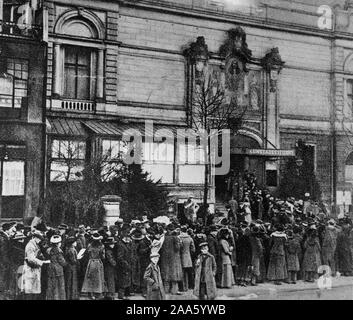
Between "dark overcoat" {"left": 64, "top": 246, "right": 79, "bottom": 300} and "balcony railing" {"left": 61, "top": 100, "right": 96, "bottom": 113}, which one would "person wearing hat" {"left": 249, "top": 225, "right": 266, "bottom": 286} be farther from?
"balcony railing" {"left": 61, "top": 100, "right": 96, "bottom": 113}

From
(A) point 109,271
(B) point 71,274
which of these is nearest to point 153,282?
(A) point 109,271

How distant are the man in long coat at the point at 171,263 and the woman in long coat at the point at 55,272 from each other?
7.80 feet

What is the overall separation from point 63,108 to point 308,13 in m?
8.32

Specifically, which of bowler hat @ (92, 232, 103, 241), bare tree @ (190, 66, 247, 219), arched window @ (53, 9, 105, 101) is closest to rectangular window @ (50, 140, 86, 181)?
arched window @ (53, 9, 105, 101)

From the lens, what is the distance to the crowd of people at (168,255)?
9.45 meters

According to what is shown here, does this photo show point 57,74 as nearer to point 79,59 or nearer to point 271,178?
point 79,59

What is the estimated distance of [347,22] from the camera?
14781 mm

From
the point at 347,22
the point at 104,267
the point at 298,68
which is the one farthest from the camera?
the point at 298,68

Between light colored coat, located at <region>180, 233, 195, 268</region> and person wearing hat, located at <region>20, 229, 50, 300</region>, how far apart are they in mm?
3121

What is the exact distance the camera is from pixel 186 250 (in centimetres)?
1098

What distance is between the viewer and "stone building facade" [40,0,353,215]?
558 inches

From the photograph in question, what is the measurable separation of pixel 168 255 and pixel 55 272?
102 inches
